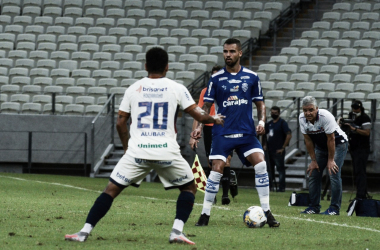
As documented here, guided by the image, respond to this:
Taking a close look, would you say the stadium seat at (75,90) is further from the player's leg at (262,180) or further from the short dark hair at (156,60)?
the short dark hair at (156,60)

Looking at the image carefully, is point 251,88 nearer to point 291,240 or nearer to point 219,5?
point 291,240

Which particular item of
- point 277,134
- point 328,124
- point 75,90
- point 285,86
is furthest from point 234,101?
point 75,90

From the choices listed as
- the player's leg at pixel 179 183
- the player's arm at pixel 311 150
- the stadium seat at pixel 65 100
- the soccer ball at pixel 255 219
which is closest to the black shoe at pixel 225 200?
the player's arm at pixel 311 150

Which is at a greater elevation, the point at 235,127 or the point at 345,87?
the point at 345,87

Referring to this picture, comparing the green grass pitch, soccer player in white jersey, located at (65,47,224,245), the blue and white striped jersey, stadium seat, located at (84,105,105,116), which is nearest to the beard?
the blue and white striped jersey

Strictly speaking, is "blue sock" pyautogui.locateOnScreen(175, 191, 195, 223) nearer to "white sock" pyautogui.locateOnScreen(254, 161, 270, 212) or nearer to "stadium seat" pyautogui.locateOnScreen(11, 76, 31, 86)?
"white sock" pyautogui.locateOnScreen(254, 161, 270, 212)

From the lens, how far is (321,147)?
10.4 meters

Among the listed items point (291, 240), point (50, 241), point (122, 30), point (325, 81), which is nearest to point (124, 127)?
point (50, 241)

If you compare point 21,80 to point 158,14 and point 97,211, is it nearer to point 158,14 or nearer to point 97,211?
point 158,14

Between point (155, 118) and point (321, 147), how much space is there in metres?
4.65

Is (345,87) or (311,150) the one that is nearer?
(311,150)

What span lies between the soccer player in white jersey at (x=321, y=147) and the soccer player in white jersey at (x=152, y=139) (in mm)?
3764

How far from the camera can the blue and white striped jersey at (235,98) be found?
826 centimetres

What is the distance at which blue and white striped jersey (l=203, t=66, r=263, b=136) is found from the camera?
8.26 meters
